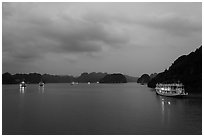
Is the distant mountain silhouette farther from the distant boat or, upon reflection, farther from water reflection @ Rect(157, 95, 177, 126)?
water reflection @ Rect(157, 95, 177, 126)

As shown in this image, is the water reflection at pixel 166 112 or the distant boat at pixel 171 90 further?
the distant boat at pixel 171 90

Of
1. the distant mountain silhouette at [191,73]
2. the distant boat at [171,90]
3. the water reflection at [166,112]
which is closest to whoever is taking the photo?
the water reflection at [166,112]

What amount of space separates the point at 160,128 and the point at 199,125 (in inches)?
170

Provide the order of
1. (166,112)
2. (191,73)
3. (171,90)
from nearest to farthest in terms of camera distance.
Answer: (166,112) < (171,90) < (191,73)

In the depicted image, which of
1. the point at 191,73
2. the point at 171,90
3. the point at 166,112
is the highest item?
the point at 191,73

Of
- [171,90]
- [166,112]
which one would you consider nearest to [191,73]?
[171,90]

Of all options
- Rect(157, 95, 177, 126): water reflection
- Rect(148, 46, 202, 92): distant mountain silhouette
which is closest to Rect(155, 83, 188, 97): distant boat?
Rect(148, 46, 202, 92): distant mountain silhouette

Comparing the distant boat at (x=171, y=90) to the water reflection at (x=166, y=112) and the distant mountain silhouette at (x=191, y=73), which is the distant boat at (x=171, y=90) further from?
the water reflection at (x=166, y=112)

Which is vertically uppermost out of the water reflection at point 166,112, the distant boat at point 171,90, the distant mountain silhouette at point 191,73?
the distant mountain silhouette at point 191,73

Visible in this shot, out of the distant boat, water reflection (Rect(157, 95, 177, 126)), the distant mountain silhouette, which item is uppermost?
the distant mountain silhouette

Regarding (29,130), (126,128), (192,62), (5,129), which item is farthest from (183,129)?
(192,62)

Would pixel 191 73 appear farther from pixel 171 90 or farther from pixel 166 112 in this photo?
pixel 166 112

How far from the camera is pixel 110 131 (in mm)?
27219

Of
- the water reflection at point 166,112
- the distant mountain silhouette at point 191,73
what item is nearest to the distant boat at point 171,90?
the distant mountain silhouette at point 191,73
